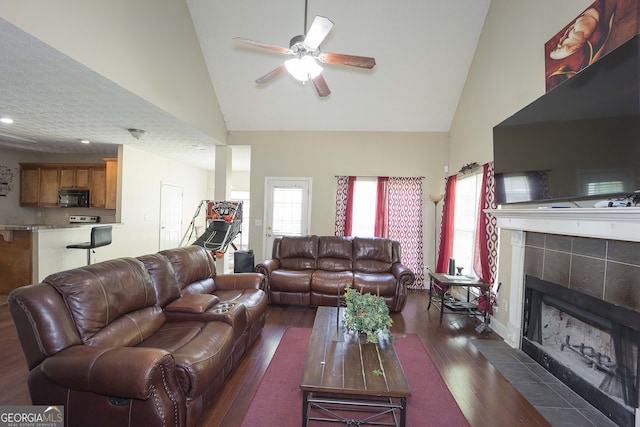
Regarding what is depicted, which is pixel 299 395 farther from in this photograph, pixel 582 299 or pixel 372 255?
pixel 372 255

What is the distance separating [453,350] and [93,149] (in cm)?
732

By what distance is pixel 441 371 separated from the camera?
8.47 ft

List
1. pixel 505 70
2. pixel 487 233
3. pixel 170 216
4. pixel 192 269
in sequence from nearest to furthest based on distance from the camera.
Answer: pixel 192 269 < pixel 505 70 < pixel 487 233 < pixel 170 216

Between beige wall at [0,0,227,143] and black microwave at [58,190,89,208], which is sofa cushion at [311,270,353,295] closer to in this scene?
beige wall at [0,0,227,143]

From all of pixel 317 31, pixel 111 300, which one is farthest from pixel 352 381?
pixel 317 31

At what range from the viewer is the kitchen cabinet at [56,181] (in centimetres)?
588

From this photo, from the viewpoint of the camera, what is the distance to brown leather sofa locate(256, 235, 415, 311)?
400 cm

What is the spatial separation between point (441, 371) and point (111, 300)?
8.98ft

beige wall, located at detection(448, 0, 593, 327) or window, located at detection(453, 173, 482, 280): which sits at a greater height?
beige wall, located at detection(448, 0, 593, 327)

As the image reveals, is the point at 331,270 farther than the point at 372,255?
No

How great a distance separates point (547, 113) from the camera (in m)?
2.38

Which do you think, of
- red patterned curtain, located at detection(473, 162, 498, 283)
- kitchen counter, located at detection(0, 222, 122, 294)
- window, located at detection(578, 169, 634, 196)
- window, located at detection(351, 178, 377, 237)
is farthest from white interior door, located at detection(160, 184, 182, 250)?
window, located at detection(578, 169, 634, 196)

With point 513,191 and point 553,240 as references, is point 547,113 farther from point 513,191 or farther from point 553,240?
point 553,240

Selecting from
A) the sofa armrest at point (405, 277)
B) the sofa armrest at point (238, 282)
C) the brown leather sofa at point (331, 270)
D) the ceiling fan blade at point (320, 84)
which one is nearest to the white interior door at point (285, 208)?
the brown leather sofa at point (331, 270)
